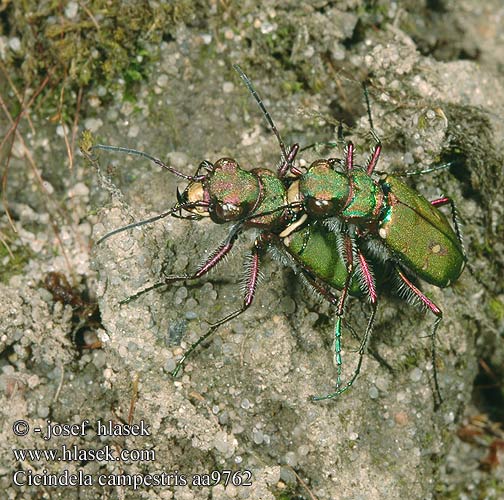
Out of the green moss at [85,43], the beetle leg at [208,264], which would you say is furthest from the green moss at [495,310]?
the green moss at [85,43]

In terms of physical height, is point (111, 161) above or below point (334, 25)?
below

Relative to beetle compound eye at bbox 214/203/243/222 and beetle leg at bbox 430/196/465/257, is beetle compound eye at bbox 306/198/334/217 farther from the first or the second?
beetle leg at bbox 430/196/465/257

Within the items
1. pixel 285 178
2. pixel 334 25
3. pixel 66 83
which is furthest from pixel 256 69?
pixel 66 83

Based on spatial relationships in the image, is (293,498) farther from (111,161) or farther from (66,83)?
(66,83)

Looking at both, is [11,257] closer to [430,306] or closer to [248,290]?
[248,290]

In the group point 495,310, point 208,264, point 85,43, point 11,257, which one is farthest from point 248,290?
point 85,43

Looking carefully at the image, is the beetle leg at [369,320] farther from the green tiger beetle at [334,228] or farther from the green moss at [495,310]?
the green moss at [495,310]
